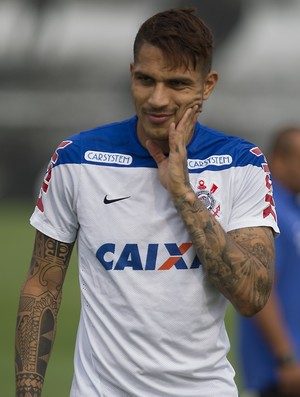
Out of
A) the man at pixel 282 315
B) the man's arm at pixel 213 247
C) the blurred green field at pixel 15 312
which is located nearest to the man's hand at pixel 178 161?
the man's arm at pixel 213 247

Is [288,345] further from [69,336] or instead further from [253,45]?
[253,45]

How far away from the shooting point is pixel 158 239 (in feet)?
15.1

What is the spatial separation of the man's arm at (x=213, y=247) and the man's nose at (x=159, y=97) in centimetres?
11

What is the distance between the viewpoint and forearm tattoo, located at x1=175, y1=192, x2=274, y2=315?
14.7ft

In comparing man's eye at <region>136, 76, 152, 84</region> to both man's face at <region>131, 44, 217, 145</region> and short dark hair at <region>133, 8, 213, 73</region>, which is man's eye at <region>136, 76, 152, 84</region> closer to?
man's face at <region>131, 44, 217, 145</region>

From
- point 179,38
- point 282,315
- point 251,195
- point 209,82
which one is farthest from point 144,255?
point 282,315

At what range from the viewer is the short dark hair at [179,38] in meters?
4.52

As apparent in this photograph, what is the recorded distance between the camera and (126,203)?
4.69 m

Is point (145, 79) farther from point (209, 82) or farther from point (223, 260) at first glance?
point (223, 260)

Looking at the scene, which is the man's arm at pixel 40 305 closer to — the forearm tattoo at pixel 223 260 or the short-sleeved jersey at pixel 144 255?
the short-sleeved jersey at pixel 144 255

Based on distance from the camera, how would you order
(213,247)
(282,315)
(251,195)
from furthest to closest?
1. (282,315)
2. (251,195)
3. (213,247)

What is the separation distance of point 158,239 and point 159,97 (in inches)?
22.4

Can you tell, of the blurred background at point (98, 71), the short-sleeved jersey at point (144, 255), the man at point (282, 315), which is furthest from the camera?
the blurred background at point (98, 71)

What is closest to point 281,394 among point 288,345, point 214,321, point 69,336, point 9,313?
point 288,345
